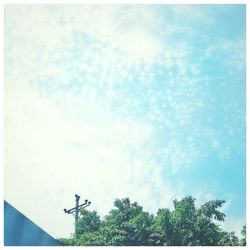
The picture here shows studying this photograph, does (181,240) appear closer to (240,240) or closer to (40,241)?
(240,240)

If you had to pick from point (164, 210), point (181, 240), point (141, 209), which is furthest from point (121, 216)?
point (181, 240)

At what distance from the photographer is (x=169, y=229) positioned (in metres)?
15.1

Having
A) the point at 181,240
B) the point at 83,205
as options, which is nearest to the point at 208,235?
the point at 181,240

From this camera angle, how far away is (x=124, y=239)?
1535 centimetres

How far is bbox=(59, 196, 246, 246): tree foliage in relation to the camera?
591 inches

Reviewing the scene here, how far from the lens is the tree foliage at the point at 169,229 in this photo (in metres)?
15.0

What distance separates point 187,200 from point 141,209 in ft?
9.11

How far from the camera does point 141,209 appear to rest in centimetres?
1739

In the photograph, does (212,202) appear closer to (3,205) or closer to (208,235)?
(208,235)

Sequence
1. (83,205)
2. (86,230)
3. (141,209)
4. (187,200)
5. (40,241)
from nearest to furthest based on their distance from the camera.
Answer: (40,241) < (83,205) < (187,200) < (141,209) < (86,230)

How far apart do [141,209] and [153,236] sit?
236 cm

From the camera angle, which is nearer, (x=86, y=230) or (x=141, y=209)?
(x=141, y=209)

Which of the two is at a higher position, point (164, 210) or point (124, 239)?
point (164, 210)

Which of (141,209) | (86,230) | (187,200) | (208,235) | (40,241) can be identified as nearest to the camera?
(40,241)
